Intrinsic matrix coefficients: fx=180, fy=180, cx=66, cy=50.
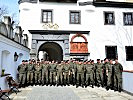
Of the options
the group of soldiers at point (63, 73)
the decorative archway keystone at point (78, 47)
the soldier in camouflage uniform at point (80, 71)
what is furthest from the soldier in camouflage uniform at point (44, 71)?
the decorative archway keystone at point (78, 47)

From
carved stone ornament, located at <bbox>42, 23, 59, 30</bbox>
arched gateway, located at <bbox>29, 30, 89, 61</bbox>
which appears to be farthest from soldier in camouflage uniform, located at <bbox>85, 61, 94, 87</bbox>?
carved stone ornament, located at <bbox>42, 23, 59, 30</bbox>

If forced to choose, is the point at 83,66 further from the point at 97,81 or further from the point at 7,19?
the point at 7,19

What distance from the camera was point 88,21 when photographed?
18.9m

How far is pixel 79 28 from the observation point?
18.8 metres

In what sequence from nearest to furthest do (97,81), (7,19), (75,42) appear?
1. (7,19)
2. (97,81)
3. (75,42)

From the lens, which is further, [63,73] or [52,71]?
[63,73]

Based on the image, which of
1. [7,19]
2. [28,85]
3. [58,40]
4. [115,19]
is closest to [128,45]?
[115,19]

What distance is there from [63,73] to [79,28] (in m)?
6.85

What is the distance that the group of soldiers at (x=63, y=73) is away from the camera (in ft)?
42.3

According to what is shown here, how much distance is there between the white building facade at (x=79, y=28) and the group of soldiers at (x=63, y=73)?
16.5 feet

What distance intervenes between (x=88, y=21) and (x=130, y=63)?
20.7 feet

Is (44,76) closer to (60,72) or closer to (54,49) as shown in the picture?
(60,72)

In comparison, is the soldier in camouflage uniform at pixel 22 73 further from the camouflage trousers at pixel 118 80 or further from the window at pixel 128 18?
the window at pixel 128 18

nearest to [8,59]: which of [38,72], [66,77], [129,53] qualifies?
[38,72]
